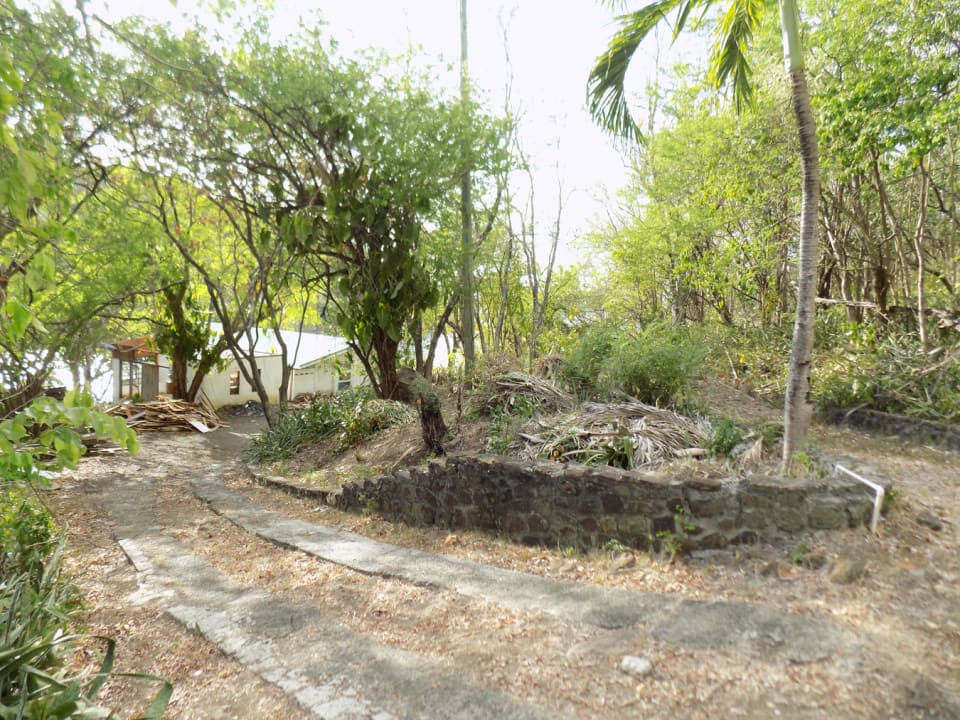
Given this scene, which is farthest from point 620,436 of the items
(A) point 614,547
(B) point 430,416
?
(B) point 430,416

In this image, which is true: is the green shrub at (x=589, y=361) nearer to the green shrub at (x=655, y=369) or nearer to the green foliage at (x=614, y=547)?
the green shrub at (x=655, y=369)

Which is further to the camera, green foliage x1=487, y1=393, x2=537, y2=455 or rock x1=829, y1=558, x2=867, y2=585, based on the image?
green foliage x1=487, y1=393, x2=537, y2=455

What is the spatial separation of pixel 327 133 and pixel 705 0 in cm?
581

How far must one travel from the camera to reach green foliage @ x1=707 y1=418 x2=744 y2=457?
547 centimetres

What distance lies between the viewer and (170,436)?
47.3 feet

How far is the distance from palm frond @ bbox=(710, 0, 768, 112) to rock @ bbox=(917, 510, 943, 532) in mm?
4189

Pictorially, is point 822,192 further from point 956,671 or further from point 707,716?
point 707,716

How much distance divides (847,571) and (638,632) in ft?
4.55

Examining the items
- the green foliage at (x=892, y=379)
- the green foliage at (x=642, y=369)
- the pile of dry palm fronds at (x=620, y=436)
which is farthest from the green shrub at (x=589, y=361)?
the green foliage at (x=892, y=379)

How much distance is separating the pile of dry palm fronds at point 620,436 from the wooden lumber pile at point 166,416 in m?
12.2

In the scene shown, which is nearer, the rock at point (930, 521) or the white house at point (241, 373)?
the rock at point (930, 521)

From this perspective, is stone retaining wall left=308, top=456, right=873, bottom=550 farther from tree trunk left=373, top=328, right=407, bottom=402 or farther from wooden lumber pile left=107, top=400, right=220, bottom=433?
wooden lumber pile left=107, top=400, right=220, bottom=433

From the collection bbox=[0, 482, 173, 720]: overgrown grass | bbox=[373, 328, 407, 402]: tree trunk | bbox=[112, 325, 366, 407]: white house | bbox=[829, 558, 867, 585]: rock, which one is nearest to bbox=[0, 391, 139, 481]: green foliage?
bbox=[0, 482, 173, 720]: overgrown grass

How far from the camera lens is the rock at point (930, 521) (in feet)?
12.9
